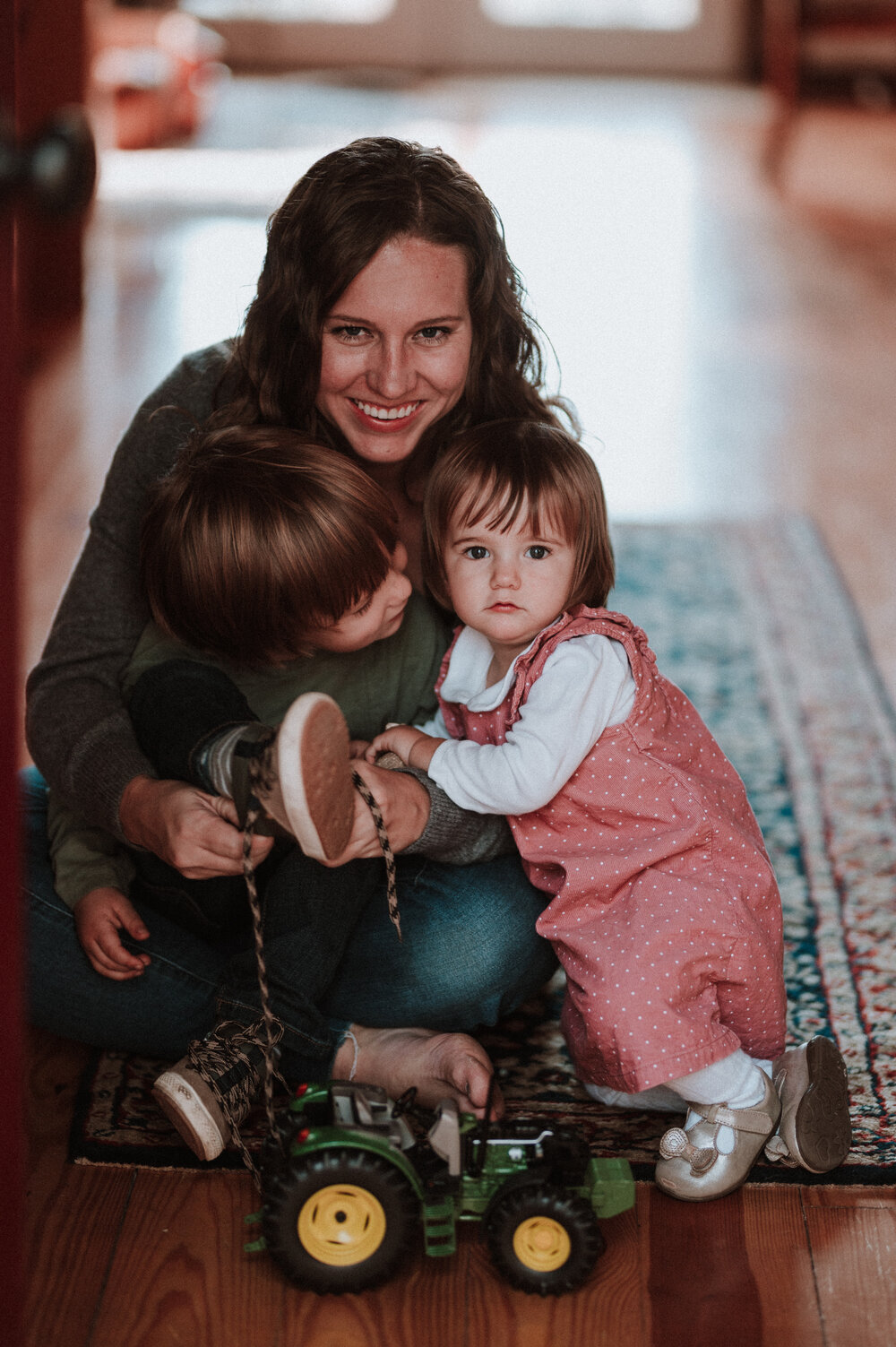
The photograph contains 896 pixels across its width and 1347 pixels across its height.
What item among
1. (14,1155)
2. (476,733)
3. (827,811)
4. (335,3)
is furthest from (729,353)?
(335,3)

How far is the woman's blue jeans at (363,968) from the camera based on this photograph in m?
1.30

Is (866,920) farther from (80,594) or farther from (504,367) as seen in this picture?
(80,594)

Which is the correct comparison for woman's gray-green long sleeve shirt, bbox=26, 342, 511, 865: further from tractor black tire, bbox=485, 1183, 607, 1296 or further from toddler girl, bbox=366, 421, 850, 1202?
tractor black tire, bbox=485, 1183, 607, 1296

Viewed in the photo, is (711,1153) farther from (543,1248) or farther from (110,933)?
(110,933)

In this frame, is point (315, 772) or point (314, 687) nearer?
point (315, 772)

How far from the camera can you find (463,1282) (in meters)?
1.12

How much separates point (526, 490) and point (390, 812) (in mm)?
287

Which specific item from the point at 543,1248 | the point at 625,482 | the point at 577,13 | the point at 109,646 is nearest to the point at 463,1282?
the point at 543,1248

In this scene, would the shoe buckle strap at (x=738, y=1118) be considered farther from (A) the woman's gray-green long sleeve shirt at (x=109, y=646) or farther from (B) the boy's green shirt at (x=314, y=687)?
(B) the boy's green shirt at (x=314, y=687)

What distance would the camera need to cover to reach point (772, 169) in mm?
6074

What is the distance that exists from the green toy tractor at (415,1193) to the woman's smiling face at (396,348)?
0.59 meters

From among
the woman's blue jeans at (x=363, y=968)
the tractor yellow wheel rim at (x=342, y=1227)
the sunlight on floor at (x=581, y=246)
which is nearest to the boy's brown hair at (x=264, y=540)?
the woman's blue jeans at (x=363, y=968)

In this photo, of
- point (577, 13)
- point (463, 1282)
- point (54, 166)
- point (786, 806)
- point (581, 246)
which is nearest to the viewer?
point (54, 166)

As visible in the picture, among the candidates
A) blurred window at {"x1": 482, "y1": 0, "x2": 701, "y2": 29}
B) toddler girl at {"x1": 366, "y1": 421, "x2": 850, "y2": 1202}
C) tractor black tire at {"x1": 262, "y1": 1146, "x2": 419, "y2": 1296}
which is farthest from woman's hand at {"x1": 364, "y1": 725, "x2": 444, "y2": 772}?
blurred window at {"x1": 482, "y1": 0, "x2": 701, "y2": 29}
